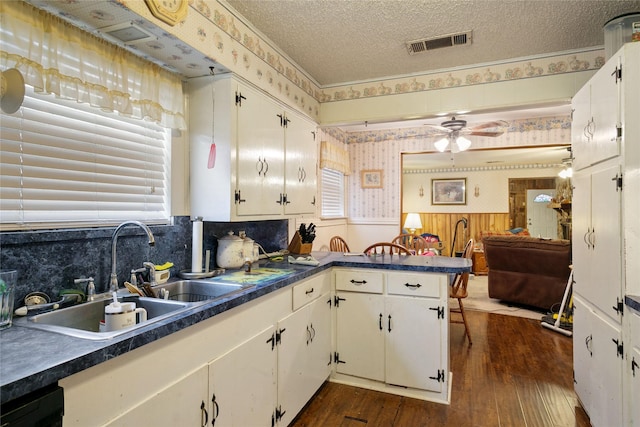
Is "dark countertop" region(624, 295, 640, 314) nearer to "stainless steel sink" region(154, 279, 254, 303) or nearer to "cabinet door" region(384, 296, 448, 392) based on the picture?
"cabinet door" region(384, 296, 448, 392)

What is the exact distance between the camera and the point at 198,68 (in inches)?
79.6

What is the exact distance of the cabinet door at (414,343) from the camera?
233cm

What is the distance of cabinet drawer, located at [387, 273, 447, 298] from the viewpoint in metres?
2.33

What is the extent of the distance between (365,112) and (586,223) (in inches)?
77.9

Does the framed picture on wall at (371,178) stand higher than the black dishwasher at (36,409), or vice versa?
the framed picture on wall at (371,178)

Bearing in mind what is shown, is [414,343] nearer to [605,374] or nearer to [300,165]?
[605,374]

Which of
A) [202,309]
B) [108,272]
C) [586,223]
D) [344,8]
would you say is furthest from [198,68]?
[586,223]

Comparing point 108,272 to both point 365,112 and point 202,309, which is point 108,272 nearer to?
point 202,309

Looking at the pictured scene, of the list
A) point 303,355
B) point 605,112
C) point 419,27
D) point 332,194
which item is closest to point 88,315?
point 303,355

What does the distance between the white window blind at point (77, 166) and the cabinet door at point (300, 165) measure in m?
0.93

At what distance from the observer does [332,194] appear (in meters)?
4.97

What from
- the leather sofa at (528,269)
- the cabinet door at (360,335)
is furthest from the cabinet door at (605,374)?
the leather sofa at (528,269)

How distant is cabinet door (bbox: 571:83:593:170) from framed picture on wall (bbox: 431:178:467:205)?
21.2 feet

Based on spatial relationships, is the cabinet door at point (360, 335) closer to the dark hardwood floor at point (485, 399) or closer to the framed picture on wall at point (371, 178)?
the dark hardwood floor at point (485, 399)
